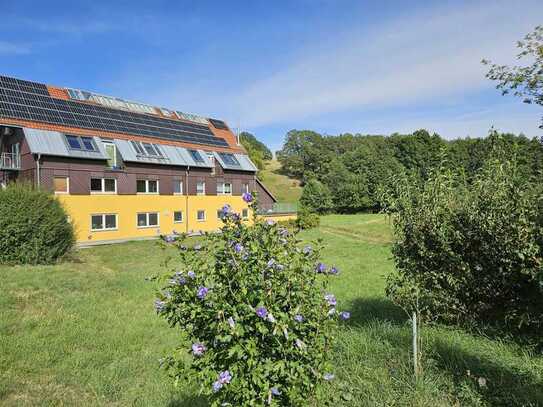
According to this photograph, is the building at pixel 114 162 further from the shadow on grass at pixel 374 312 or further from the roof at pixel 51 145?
the shadow on grass at pixel 374 312

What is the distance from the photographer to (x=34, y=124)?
22.0 meters

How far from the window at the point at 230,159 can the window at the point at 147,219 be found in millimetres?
8164

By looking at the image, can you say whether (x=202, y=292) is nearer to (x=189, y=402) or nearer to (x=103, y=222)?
(x=189, y=402)

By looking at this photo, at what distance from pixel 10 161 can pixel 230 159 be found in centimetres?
1598

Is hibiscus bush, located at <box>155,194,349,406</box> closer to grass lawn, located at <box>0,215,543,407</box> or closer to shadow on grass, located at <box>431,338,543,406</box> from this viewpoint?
grass lawn, located at <box>0,215,543,407</box>

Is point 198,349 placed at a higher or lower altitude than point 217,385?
higher

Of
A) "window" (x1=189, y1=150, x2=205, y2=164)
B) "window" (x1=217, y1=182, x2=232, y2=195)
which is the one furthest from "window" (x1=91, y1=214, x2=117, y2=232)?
"window" (x1=217, y1=182, x2=232, y2=195)

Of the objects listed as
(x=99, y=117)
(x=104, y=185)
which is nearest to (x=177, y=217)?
(x=104, y=185)

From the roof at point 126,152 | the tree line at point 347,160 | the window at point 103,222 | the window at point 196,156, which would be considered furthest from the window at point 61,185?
the tree line at point 347,160

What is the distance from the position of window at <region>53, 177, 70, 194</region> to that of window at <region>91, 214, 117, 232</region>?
2203mm

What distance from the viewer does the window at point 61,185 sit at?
2169 cm

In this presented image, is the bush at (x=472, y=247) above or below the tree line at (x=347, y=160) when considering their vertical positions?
below

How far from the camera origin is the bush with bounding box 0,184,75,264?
12992mm

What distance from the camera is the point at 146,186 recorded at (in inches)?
1030
